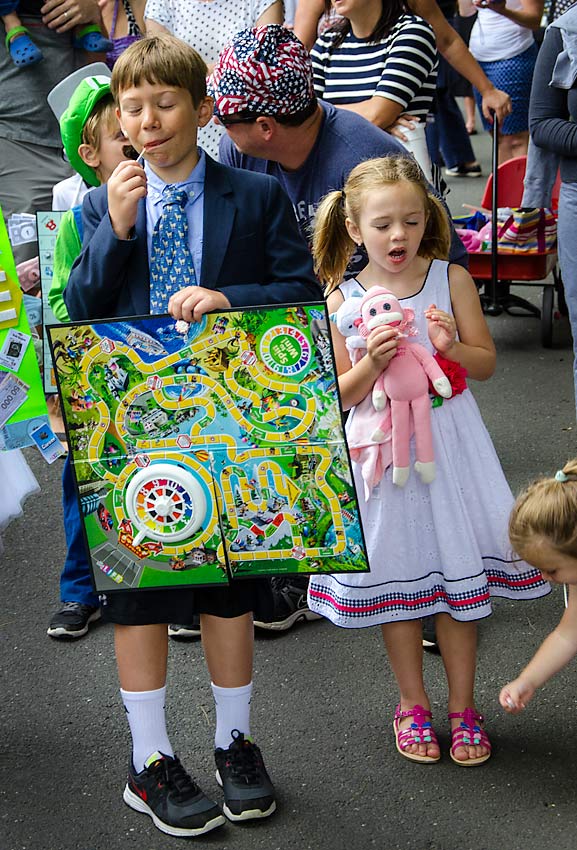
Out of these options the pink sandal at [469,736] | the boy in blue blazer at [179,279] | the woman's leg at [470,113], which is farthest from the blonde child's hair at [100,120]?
the woman's leg at [470,113]

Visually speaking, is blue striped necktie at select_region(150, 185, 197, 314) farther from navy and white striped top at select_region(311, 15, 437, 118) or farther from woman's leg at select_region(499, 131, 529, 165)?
woman's leg at select_region(499, 131, 529, 165)

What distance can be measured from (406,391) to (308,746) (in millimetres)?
984

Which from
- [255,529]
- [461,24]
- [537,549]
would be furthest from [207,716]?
[461,24]

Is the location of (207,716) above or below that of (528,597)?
below

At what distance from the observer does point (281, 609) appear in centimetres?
357

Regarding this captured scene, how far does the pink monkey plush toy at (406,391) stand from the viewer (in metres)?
2.64

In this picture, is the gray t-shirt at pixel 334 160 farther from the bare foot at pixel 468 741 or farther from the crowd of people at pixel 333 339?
the bare foot at pixel 468 741

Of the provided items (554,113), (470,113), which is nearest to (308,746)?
(554,113)

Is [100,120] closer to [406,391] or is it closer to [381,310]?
[381,310]

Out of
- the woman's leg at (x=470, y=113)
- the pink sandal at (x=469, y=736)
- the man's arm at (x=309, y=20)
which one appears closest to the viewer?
the pink sandal at (x=469, y=736)

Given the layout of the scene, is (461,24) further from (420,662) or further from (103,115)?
(420,662)

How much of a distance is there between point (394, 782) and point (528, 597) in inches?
21.9

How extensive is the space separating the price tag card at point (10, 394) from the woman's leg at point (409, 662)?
103 centimetres

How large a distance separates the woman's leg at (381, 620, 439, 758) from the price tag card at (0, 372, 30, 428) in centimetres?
103
